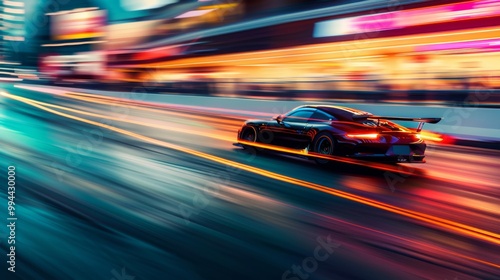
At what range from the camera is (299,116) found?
8062 mm

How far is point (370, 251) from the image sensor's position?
3928 millimetres

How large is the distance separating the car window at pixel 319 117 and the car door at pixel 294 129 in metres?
0.09

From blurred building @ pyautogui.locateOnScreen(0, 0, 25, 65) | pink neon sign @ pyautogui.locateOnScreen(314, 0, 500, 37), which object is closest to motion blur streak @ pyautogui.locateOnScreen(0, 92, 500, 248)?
pink neon sign @ pyautogui.locateOnScreen(314, 0, 500, 37)

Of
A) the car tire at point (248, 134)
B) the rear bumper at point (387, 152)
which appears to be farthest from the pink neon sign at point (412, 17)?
the car tire at point (248, 134)

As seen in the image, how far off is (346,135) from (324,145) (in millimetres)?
472

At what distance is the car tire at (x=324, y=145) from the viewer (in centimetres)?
723

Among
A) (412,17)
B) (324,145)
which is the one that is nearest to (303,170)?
(324,145)

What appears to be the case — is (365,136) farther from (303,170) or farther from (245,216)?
(245,216)

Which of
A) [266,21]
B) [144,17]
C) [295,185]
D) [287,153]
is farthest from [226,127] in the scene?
[144,17]

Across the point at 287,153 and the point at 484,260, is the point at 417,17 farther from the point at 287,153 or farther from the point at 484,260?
the point at 484,260

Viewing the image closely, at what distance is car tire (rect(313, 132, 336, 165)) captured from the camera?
7230 mm

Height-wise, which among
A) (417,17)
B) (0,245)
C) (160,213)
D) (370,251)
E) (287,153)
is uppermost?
(417,17)

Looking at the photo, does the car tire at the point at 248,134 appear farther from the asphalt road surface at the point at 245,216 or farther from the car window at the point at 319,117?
the car window at the point at 319,117

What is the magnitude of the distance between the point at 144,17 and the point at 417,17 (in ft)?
71.3
